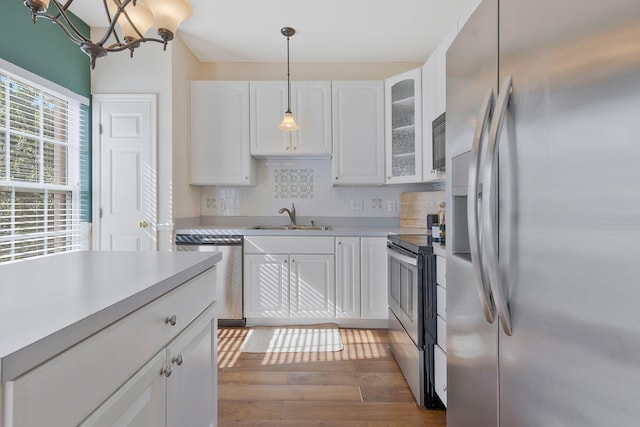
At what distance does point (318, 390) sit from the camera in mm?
2004

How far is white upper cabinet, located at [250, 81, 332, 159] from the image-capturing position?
3.21 meters

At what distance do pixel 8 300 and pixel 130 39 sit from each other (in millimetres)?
1389

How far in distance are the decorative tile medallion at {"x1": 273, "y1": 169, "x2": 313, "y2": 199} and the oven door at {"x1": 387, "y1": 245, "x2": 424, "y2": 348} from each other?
1351mm

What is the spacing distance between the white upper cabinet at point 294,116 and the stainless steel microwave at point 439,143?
1035 mm

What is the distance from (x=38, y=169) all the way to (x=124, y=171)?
0.59 metres

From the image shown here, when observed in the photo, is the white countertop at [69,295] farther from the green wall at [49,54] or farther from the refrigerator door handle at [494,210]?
the green wall at [49,54]

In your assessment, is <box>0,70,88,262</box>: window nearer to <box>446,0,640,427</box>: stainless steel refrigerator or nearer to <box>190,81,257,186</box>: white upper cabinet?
<box>190,81,257,186</box>: white upper cabinet

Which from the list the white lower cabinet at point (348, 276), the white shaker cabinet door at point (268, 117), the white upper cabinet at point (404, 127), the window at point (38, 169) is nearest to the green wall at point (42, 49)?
the window at point (38, 169)

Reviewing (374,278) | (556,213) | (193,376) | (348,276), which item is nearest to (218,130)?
(348,276)

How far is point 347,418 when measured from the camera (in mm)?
1743

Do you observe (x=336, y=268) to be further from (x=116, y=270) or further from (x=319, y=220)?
(x=116, y=270)

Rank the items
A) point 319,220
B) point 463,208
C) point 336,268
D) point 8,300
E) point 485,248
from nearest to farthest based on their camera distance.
Answer: point 8,300 → point 485,248 → point 463,208 → point 336,268 → point 319,220

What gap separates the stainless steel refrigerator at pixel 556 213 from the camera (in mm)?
515

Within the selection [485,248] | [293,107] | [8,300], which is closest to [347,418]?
[485,248]
